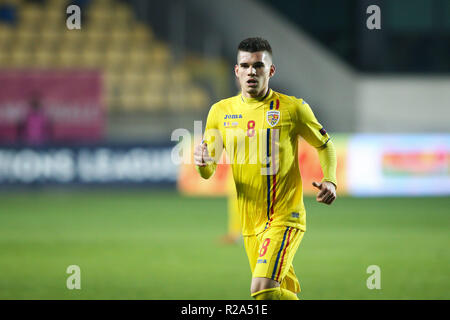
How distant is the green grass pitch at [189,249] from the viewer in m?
7.91

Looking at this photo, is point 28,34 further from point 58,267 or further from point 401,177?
point 58,267

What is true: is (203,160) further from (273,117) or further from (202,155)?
(273,117)

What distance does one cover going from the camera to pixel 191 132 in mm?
19062

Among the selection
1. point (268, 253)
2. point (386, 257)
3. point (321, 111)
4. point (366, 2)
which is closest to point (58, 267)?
point (386, 257)

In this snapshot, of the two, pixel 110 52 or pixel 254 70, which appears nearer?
pixel 254 70

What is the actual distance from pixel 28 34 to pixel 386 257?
16.3m

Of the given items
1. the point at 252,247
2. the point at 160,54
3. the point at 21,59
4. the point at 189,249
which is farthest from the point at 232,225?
the point at 21,59

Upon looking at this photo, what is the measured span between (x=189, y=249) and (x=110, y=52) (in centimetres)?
1292

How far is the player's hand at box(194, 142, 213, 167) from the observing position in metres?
5.22

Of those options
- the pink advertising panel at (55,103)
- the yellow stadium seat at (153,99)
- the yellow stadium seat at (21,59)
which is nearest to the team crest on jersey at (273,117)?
the pink advertising panel at (55,103)

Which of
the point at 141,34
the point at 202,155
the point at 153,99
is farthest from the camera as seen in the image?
the point at 141,34

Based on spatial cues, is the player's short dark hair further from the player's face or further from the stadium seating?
the stadium seating

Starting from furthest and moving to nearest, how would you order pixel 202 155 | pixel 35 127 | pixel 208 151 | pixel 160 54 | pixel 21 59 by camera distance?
pixel 160 54
pixel 21 59
pixel 35 127
pixel 208 151
pixel 202 155

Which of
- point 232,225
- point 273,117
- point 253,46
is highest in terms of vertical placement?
point 253,46
